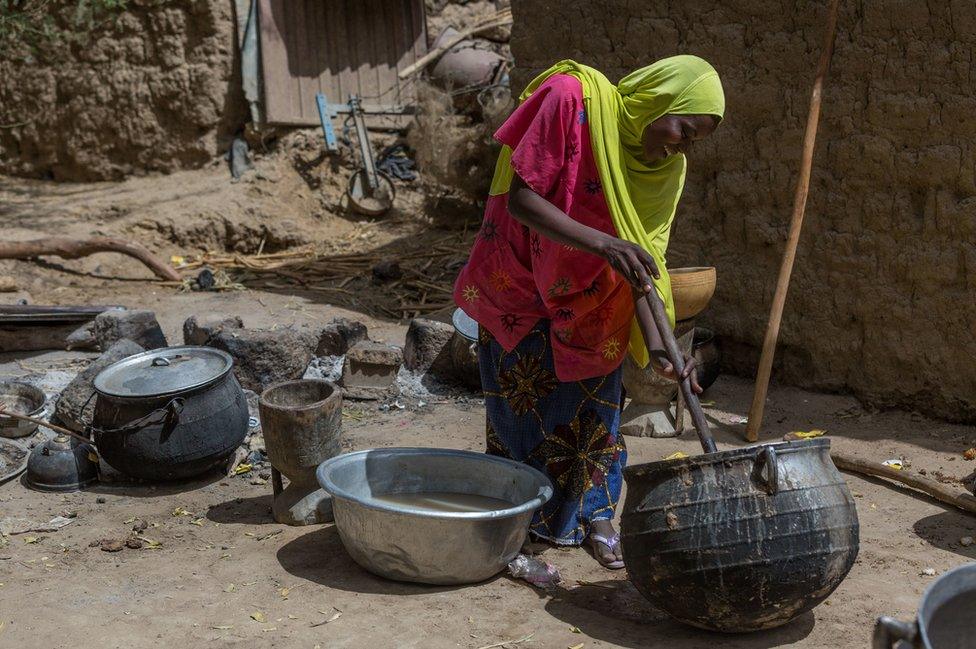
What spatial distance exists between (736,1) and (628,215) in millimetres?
2543

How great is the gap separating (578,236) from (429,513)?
3.08 feet

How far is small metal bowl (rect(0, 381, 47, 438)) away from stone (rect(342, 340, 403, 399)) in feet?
4.92

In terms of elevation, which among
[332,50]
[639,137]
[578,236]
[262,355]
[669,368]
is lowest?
[262,355]

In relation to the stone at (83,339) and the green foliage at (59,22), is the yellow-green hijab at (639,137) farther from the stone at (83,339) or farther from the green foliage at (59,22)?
the green foliage at (59,22)

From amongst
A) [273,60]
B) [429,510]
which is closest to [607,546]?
[429,510]

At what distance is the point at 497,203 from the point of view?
3457 millimetres

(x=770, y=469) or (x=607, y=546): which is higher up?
(x=770, y=469)

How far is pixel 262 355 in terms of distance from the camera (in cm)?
544

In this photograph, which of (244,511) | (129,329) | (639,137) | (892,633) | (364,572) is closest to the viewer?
(892,633)

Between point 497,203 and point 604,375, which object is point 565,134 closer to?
point 497,203

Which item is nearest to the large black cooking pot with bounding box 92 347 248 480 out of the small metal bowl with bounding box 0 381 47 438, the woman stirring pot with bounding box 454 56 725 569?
the small metal bowl with bounding box 0 381 47 438

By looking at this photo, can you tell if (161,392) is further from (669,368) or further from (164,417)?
(669,368)

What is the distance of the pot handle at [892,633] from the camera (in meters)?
1.84

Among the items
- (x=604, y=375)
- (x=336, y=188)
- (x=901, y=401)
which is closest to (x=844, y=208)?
(x=901, y=401)
